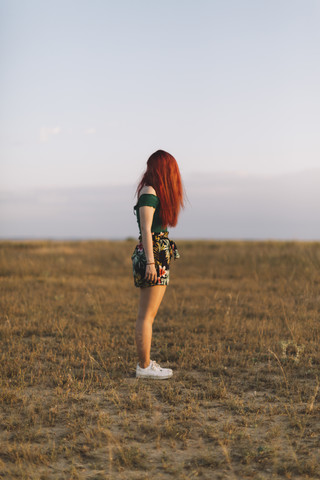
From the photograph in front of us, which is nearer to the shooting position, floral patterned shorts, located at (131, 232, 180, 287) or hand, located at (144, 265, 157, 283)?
hand, located at (144, 265, 157, 283)

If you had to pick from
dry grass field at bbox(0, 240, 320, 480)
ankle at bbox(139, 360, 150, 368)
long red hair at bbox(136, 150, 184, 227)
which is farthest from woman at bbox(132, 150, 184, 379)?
dry grass field at bbox(0, 240, 320, 480)

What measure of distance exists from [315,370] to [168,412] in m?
2.07

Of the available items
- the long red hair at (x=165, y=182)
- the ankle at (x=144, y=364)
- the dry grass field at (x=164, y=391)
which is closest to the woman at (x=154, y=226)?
the long red hair at (x=165, y=182)

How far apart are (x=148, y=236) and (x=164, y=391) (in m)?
1.57

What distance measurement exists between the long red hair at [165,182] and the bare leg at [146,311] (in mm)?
691

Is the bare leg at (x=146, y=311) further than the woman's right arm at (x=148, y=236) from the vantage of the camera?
Yes

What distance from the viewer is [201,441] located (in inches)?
133

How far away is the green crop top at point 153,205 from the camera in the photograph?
14.0ft

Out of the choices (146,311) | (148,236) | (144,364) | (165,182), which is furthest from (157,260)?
(144,364)

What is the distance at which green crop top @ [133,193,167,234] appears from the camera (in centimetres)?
428

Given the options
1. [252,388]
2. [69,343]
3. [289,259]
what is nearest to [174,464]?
[252,388]

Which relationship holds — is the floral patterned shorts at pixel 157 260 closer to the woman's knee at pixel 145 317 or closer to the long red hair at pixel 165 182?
the long red hair at pixel 165 182

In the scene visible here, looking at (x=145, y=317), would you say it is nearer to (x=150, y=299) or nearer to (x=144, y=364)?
(x=150, y=299)

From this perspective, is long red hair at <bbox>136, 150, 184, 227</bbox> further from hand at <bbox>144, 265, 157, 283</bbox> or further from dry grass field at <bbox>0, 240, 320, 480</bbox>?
dry grass field at <bbox>0, 240, 320, 480</bbox>
